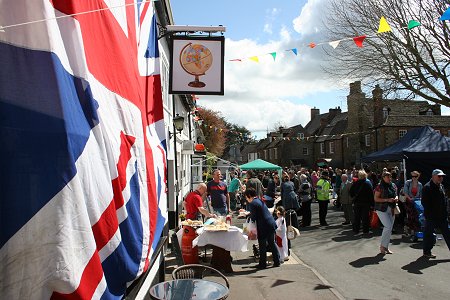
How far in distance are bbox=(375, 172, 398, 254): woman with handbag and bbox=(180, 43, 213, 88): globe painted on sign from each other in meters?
4.90

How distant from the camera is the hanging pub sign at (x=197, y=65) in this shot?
8.42 m

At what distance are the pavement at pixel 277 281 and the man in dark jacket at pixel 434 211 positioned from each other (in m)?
2.70

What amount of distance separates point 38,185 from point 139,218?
1.71 m

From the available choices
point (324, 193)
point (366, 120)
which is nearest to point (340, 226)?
point (324, 193)

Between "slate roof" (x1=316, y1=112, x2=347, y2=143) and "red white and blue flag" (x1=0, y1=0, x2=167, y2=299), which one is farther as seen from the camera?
"slate roof" (x1=316, y1=112, x2=347, y2=143)

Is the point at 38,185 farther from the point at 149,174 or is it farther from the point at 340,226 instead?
the point at 340,226

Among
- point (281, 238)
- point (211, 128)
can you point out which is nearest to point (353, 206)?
point (281, 238)

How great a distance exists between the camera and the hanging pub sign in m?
8.42

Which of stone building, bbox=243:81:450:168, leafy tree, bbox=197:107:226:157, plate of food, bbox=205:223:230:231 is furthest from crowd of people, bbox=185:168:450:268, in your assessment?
leafy tree, bbox=197:107:226:157

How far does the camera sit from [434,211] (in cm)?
861

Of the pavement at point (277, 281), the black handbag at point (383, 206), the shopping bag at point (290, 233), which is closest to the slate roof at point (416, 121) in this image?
the black handbag at point (383, 206)

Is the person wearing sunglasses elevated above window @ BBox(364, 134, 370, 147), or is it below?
below

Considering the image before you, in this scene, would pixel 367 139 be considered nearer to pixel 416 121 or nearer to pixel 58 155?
pixel 416 121

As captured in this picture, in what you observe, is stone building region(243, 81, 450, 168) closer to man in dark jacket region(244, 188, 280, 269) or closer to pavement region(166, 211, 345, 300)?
man in dark jacket region(244, 188, 280, 269)
